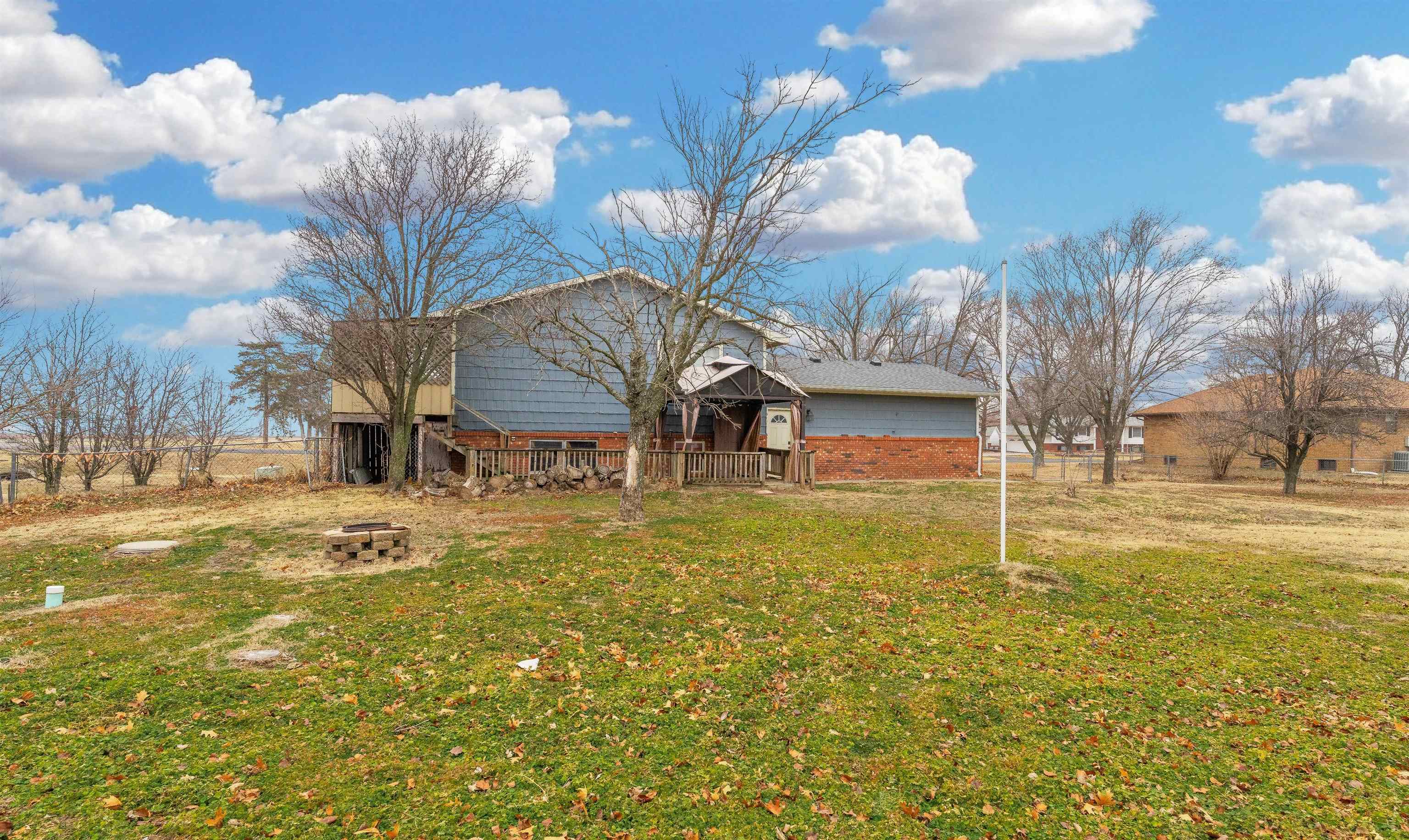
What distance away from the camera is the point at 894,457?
80.2 feet

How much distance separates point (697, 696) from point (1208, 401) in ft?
134

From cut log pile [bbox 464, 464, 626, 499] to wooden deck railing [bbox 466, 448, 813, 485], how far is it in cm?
17

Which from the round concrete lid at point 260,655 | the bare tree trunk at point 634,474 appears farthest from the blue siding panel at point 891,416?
the round concrete lid at point 260,655

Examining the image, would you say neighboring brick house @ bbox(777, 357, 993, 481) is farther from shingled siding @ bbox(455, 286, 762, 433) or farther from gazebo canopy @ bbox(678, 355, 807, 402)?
shingled siding @ bbox(455, 286, 762, 433)

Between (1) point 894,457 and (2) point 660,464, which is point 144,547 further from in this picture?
(1) point 894,457

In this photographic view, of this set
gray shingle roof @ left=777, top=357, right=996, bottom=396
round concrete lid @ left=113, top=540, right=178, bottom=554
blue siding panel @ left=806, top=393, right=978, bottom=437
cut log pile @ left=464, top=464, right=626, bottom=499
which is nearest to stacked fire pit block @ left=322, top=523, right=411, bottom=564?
round concrete lid @ left=113, top=540, right=178, bottom=554

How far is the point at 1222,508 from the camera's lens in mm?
19156

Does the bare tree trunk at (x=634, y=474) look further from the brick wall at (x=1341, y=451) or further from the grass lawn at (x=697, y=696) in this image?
the brick wall at (x=1341, y=451)

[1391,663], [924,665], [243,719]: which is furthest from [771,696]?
[1391,663]

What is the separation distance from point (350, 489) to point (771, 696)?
54.2ft

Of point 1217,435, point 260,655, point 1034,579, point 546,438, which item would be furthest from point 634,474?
→ point 1217,435

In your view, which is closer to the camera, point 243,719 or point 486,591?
point 243,719

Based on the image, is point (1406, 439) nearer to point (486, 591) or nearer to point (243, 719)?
point (486, 591)

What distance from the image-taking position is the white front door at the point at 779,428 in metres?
22.8
